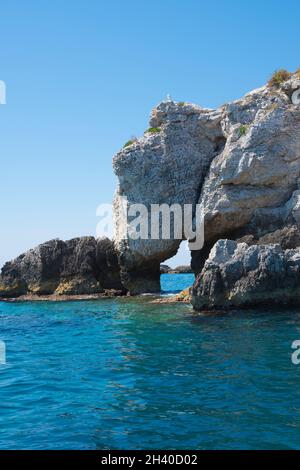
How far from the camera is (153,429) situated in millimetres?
11805

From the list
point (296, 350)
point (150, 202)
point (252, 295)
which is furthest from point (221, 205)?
point (296, 350)

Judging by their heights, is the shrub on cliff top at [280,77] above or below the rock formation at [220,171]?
above

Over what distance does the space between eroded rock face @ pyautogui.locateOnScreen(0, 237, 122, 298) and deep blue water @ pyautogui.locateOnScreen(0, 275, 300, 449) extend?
16.6 meters

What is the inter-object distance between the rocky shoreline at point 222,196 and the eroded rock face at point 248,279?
0.05 meters

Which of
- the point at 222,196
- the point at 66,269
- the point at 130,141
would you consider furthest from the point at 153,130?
the point at 66,269

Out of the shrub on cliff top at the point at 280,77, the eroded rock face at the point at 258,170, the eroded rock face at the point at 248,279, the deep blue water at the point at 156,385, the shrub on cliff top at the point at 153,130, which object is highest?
the shrub on cliff top at the point at 280,77

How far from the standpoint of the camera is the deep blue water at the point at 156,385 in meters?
11.4

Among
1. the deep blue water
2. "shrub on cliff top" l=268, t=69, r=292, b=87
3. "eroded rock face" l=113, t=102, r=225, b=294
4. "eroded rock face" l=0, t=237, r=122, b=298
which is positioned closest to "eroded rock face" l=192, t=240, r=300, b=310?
the deep blue water

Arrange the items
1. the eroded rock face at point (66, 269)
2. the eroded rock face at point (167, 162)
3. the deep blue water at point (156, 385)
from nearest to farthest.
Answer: the deep blue water at point (156, 385)
the eroded rock face at point (167, 162)
the eroded rock face at point (66, 269)

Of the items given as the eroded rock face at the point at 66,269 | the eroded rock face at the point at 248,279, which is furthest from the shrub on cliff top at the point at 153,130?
the eroded rock face at the point at 248,279

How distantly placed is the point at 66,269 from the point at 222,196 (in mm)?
15801

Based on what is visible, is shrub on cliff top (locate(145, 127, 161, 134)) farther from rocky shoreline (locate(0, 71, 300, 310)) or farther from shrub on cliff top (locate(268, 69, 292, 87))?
shrub on cliff top (locate(268, 69, 292, 87))

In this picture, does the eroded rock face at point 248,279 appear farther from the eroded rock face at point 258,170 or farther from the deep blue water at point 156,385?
the eroded rock face at point 258,170
